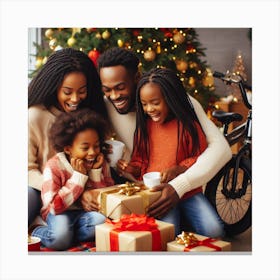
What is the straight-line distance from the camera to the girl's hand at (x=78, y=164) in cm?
257

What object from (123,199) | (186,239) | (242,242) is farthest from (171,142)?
(242,242)

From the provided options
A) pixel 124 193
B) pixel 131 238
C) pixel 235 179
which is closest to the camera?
pixel 131 238

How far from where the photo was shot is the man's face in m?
2.59

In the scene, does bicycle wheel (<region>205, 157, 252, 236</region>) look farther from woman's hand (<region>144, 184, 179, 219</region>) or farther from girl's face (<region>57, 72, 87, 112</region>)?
girl's face (<region>57, 72, 87, 112</region>)

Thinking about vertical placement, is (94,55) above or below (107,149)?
above

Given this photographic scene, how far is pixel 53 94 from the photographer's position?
2590 mm

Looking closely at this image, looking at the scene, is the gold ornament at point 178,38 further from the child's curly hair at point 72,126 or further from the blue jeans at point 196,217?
the blue jeans at point 196,217

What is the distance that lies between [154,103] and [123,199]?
471 millimetres

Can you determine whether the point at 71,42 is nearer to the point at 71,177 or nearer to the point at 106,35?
the point at 106,35

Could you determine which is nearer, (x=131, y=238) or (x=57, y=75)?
(x=131, y=238)

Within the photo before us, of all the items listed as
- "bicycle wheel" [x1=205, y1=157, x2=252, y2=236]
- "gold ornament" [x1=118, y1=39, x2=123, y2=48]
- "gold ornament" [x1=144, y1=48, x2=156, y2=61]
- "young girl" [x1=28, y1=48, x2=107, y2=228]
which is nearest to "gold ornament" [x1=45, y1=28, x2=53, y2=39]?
"young girl" [x1=28, y1=48, x2=107, y2=228]

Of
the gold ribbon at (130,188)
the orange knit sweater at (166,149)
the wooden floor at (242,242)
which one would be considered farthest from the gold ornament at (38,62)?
the wooden floor at (242,242)
